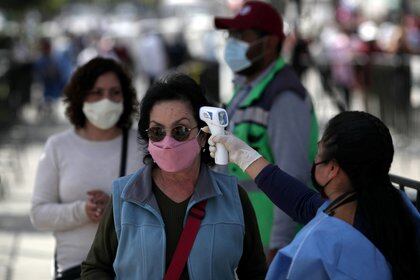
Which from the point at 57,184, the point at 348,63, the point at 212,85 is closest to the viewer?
the point at 57,184

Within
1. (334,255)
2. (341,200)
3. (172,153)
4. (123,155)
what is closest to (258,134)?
(123,155)

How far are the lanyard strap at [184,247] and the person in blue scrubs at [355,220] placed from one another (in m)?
0.48

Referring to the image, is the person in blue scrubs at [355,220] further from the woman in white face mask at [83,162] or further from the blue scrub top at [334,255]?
the woman in white face mask at [83,162]

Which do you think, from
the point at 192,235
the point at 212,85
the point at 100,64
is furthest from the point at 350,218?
the point at 212,85

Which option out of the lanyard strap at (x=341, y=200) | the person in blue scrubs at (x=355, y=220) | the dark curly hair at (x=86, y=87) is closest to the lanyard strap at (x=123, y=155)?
the dark curly hair at (x=86, y=87)

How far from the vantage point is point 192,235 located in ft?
11.6

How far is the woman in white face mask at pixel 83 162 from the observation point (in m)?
4.75

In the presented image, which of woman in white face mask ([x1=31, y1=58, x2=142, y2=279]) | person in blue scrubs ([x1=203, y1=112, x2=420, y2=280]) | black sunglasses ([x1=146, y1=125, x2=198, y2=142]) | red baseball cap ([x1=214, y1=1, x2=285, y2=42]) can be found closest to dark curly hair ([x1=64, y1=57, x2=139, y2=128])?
woman in white face mask ([x1=31, y1=58, x2=142, y2=279])

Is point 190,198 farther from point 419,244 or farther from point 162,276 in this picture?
point 419,244

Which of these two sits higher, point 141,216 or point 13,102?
point 141,216

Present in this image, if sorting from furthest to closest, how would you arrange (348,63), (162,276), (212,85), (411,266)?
(348,63) → (212,85) → (162,276) → (411,266)

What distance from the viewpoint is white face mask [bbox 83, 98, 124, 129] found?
498 centimetres

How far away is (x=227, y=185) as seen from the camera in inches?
146

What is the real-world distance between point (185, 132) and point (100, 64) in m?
1.53
